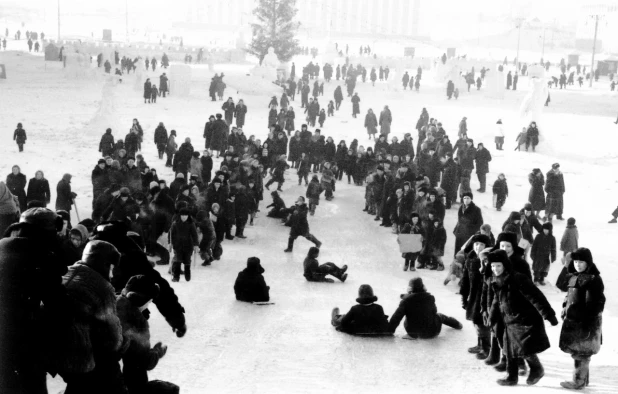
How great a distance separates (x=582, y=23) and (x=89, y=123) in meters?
74.4

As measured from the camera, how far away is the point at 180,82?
116 ft

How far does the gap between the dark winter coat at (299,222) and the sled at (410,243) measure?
5.66ft

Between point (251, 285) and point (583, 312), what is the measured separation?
175 inches

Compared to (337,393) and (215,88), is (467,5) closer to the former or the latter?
(215,88)

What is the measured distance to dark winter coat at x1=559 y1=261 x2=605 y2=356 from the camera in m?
7.50

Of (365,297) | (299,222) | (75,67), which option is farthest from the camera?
(75,67)

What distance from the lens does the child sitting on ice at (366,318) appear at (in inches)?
367

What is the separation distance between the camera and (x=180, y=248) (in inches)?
456

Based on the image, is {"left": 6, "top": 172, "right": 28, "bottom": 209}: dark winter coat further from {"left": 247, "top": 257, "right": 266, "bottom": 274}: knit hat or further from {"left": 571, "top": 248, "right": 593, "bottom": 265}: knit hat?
{"left": 571, "top": 248, "right": 593, "bottom": 265}: knit hat

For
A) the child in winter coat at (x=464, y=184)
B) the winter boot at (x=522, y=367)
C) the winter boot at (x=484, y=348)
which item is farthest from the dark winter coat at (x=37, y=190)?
the winter boot at (x=522, y=367)

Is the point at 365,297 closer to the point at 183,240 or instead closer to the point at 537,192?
the point at 183,240

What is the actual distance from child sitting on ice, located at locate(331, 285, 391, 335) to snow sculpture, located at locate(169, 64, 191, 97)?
88.6ft

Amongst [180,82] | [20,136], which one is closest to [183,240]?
[20,136]

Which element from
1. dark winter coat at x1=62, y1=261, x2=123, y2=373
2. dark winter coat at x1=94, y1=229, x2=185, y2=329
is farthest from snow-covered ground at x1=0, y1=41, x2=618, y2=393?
dark winter coat at x1=62, y1=261, x2=123, y2=373
